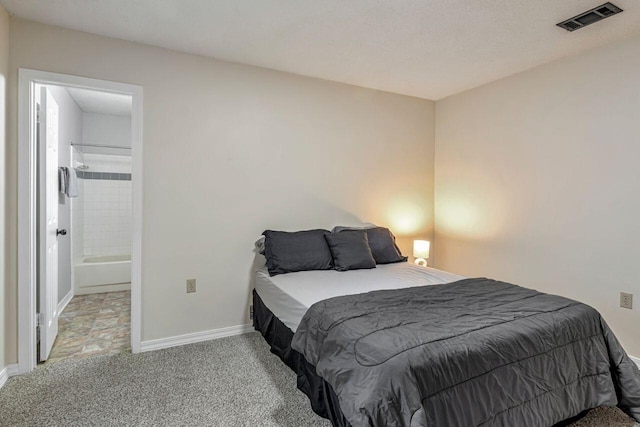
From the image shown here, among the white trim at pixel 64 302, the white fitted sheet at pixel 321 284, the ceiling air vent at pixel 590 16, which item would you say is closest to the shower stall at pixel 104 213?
the white trim at pixel 64 302

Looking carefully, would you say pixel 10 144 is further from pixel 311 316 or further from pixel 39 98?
pixel 311 316

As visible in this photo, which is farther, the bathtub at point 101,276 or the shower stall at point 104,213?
the shower stall at point 104,213

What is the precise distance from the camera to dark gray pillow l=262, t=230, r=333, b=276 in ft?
9.55

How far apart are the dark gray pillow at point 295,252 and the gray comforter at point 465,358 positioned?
889 millimetres

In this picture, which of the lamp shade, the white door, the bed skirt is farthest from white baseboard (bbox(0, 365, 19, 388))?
the lamp shade

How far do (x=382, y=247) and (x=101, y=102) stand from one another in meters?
3.98

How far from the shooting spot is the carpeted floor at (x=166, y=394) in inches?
75.2

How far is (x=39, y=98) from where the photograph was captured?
2516mm

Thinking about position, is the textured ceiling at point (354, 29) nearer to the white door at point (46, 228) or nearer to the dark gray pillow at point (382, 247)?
the white door at point (46, 228)

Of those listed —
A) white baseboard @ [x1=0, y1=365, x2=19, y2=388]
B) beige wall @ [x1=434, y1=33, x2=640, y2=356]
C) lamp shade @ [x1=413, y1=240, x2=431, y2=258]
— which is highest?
beige wall @ [x1=434, y1=33, x2=640, y2=356]

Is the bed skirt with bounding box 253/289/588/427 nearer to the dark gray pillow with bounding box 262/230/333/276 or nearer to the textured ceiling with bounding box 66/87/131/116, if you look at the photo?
the dark gray pillow with bounding box 262/230/333/276

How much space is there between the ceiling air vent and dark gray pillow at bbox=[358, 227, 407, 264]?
2.12 m

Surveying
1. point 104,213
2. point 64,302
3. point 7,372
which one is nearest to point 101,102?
point 104,213

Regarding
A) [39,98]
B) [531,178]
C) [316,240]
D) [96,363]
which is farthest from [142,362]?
[531,178]
